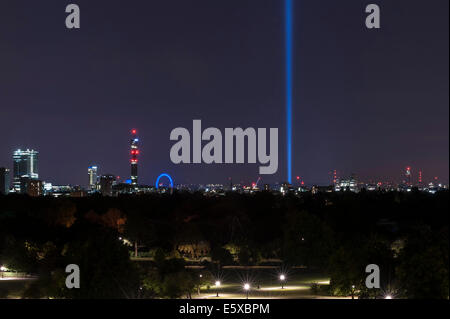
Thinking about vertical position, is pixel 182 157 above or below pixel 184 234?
above

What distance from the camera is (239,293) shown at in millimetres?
42812

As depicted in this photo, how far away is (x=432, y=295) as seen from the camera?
120ft

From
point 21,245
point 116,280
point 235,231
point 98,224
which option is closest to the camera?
point 116,280

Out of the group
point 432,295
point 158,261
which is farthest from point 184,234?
point 432,295

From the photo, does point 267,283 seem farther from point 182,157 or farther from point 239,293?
point 182,157

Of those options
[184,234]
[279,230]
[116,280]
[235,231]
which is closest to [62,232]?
[184,234]

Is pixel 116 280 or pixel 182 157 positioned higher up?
pixel 182 157

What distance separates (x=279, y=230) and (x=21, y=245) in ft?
105

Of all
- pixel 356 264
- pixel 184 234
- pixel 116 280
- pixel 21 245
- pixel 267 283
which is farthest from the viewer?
pixel 184 234

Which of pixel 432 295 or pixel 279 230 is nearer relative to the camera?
pixel 432 295
